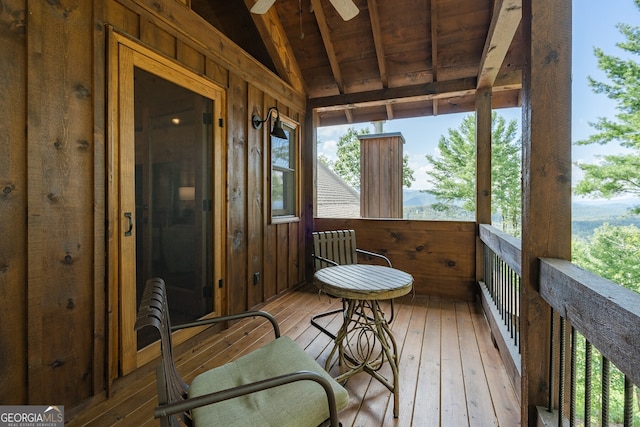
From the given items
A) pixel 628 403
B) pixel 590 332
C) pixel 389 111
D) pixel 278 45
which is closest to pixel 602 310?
pixel 590 332

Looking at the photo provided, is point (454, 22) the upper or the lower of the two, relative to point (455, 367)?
upper

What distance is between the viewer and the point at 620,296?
80 cm

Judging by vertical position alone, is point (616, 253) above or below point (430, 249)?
below

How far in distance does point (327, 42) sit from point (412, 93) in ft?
4.22

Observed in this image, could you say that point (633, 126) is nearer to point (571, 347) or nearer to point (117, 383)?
point (571, 347)

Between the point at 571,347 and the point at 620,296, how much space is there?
0.54 metres

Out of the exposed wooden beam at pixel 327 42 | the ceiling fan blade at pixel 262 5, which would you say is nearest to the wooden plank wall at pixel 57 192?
the ceiling fan blade at pixel 262 5

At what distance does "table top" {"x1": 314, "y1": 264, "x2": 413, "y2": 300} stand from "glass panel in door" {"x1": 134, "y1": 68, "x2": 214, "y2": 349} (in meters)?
1.14

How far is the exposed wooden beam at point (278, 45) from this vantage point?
131 inches

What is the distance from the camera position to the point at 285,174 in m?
3.89

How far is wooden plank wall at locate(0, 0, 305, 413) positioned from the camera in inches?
53.6

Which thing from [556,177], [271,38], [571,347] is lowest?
[571,347]

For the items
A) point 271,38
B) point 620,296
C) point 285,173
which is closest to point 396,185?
point 285,173

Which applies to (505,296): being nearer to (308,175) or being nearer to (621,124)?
(308,175)
